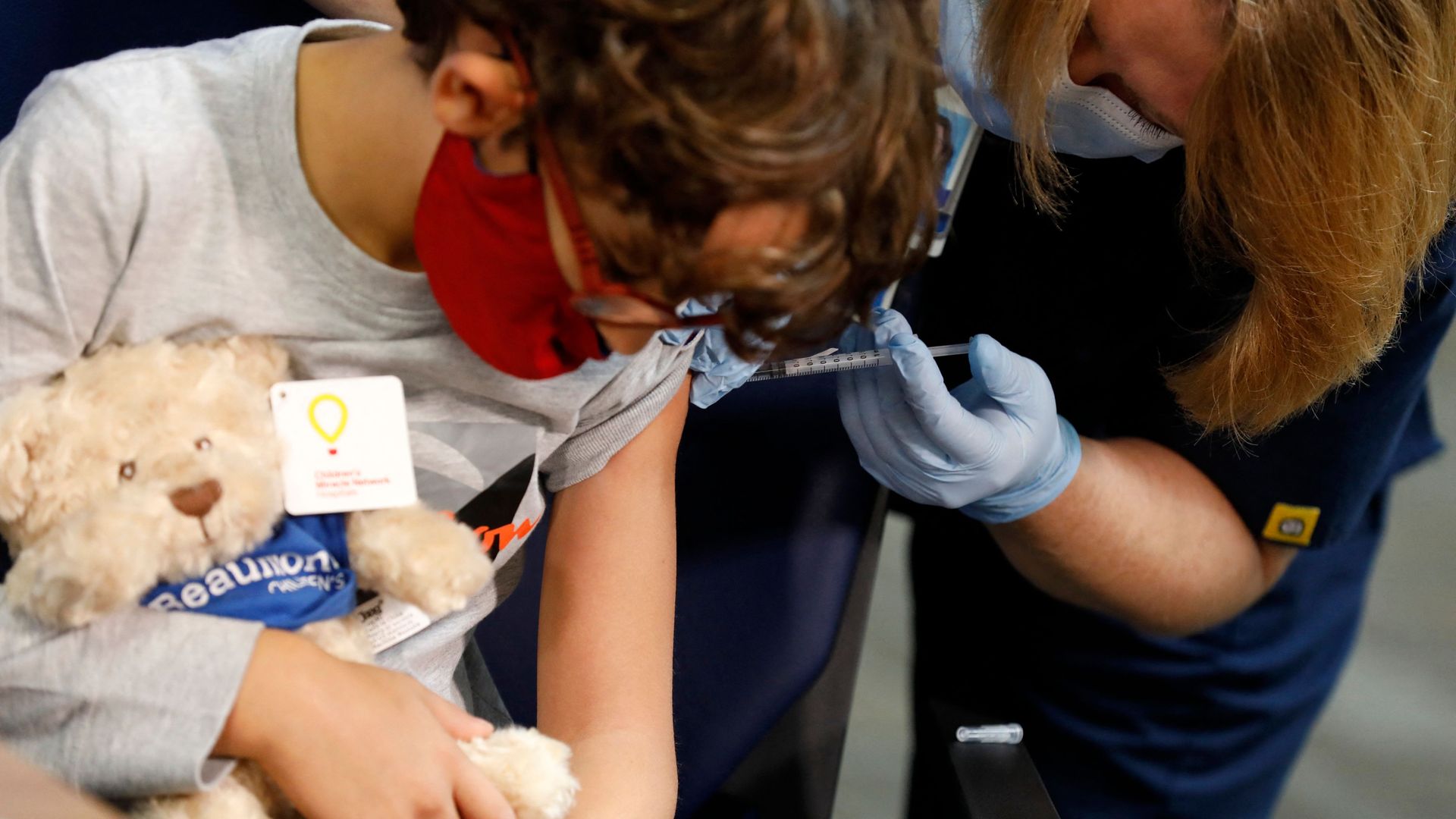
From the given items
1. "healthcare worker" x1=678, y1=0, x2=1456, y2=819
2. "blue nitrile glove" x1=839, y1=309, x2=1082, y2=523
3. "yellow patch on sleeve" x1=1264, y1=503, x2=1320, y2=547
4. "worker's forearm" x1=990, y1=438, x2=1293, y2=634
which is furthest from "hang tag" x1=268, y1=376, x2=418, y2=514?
"yellow patch on sleeve" x1=1264, y1=503, x2=1320, y2=547

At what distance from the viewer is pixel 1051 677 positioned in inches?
61.6

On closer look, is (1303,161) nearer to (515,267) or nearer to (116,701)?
(515,267)

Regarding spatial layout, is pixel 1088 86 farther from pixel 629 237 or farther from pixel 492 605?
pixel 492 605

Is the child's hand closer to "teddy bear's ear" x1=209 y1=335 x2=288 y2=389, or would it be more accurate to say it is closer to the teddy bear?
the teddy bear

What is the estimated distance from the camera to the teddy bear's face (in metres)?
0.63

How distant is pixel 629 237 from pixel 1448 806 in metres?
2.20

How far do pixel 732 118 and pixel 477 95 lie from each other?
0.16 metres

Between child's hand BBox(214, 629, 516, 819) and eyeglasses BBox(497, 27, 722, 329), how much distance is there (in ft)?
0.93

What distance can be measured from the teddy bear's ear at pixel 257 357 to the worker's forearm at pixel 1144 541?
0.89 m

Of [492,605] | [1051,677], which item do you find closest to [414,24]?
[492,605]

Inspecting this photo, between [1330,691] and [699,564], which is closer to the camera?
[699,564]

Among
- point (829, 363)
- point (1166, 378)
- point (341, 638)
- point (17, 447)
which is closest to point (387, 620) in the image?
point (341, 638)

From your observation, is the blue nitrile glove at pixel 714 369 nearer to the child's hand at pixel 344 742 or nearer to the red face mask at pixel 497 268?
the red face mask at pixel 497 268

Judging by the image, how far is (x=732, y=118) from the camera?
24.7 inches
